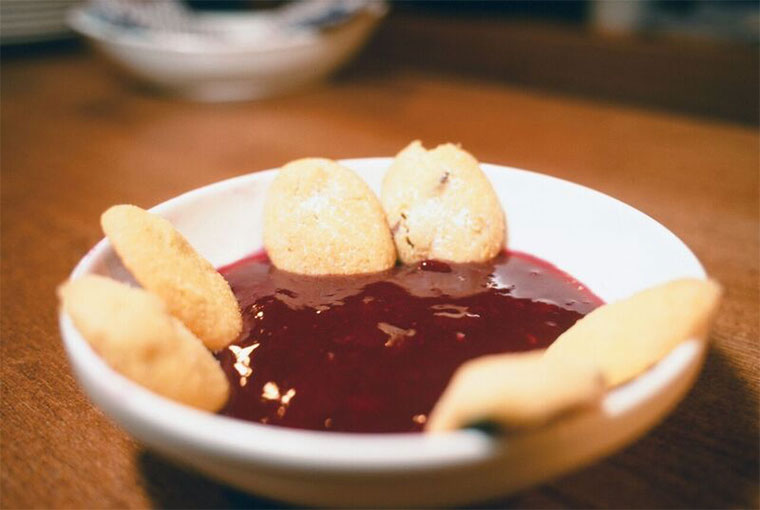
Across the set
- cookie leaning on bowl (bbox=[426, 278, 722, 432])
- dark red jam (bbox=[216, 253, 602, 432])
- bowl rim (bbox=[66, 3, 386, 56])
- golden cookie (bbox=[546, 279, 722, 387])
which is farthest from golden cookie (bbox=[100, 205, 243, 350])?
bowl rim (bbox=[66, 3, 386, 56])

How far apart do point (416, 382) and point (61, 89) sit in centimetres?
248

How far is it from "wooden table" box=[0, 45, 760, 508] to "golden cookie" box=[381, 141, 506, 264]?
367 millimetres

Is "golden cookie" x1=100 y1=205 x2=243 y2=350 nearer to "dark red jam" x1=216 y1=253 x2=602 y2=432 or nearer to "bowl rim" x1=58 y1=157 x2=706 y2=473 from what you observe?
"dark red jam" x1=216 y1=253 x2=602 y2=432

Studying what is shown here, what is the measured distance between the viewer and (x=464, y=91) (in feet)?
8.42

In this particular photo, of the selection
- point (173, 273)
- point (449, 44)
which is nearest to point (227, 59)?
point (449, 44)

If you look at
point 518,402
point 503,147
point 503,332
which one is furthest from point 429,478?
point 503,147

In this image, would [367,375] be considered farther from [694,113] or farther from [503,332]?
[694,113]

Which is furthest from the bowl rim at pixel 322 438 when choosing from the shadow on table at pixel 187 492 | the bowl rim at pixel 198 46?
the bowl rim at pixel 198 46

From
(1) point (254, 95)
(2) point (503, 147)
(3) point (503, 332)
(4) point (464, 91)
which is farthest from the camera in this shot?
(4) point (464, 91)

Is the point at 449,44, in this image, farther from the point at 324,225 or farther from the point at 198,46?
the point at 324,225

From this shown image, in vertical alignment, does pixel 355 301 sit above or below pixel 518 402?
below

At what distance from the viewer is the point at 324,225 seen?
1.02 metres

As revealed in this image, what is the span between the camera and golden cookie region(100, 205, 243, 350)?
2.56 feet

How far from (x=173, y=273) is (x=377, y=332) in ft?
0.84
